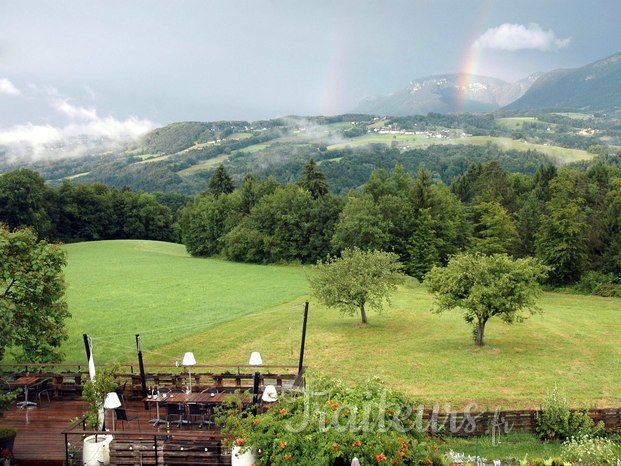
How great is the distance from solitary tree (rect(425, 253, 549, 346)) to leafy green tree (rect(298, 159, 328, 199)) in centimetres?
5436

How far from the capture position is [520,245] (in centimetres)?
6631

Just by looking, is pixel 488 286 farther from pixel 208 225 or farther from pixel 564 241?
pixel 208 225

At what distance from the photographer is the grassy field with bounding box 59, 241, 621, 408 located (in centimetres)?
2470

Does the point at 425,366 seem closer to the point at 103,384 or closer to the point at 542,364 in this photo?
the point at 542,364

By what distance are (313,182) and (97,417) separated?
7100cm

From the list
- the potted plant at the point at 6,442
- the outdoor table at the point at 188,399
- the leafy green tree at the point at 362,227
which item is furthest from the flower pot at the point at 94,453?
the leafy green tree at the point at 362,227

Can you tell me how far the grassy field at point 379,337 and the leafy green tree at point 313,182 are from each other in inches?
1048

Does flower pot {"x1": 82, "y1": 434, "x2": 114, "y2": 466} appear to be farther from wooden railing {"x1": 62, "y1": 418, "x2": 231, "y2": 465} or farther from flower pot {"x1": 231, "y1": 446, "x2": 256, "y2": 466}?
flower pot {"x1": 231, "y1": 446, "x2": 256, "y2": 466}

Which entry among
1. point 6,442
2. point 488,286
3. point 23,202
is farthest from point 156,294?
point 23,202

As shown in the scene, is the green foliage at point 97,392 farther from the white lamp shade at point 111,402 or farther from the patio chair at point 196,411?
the patio chair at point 196,411

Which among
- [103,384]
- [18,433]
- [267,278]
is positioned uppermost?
[103,384]

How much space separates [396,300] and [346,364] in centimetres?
2077

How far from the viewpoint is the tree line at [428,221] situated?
58812mm

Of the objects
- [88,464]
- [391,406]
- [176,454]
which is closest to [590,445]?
[391,406]
